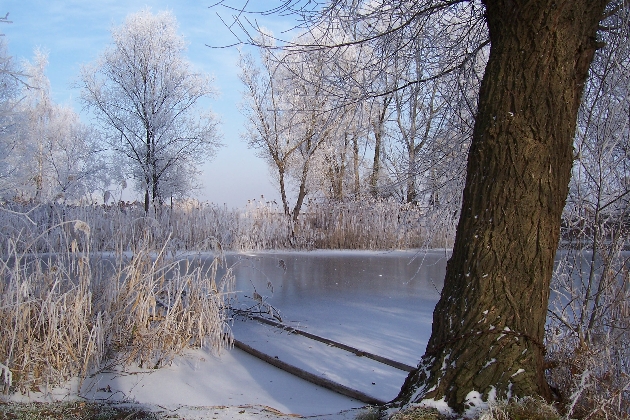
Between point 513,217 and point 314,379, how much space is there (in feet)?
4.42

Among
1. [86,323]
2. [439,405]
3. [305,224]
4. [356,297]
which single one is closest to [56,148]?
[305,224]

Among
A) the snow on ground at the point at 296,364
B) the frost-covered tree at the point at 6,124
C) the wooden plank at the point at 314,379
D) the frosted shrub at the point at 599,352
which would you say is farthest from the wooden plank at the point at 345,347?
the frost-covered tree at the point at 6,124

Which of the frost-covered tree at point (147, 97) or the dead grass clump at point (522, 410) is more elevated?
the frost-covered tree at point (147, 97)

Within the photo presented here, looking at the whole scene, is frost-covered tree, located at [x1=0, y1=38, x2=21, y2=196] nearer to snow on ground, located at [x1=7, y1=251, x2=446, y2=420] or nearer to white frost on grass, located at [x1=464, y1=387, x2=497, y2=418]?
snow on ground, located at [x1=7, y1=251, x2=446, y2=420]

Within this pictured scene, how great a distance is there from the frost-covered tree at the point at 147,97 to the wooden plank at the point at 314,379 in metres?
13.0

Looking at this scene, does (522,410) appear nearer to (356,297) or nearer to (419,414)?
(419,414)

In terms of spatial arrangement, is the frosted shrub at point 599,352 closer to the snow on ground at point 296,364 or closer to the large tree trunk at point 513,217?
the large tree trunk at point 513,217

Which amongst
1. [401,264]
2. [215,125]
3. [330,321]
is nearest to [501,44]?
[330,321]

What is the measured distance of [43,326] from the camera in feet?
8.27

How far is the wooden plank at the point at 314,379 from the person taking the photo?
2.45 metres

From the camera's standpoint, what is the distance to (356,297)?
5246 millimetres

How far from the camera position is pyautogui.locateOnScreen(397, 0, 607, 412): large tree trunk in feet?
6.07

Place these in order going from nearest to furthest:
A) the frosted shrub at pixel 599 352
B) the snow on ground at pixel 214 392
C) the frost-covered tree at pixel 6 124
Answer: the frosted shrub at pixel 599 352, the snow on ground at pixel 214 392, the frost-covered tree at pixel 6 124

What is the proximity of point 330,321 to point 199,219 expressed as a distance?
6150 millimetres
